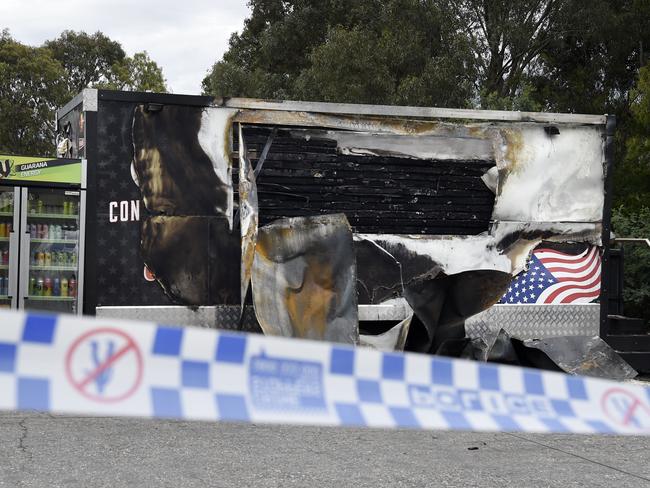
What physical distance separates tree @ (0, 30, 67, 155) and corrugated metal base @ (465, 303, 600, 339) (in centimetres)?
3809

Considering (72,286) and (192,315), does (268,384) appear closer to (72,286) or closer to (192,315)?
(192,315)

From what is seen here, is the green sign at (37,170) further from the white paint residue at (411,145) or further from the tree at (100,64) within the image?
the tree at (100,64)

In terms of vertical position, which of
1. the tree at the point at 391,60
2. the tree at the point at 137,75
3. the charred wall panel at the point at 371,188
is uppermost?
the tree at the point at 137,75

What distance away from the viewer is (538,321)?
29.3ft

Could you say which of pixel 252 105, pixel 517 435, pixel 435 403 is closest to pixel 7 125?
pixel 252 105

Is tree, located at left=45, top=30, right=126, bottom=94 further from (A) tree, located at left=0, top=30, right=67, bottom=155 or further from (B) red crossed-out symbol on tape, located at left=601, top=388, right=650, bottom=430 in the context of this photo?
(B) red crossed-out symbol on tape, located at left=601, top=388, right=650, bottom=430

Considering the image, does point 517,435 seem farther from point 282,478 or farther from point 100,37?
point 100,37

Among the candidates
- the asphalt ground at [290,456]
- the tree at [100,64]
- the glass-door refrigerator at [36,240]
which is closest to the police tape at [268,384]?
the asphalt ground at [290,456]

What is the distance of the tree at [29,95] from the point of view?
4362 cm

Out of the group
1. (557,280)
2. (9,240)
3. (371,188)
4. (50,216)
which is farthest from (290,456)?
(9,240)

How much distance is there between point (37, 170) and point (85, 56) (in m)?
43.8

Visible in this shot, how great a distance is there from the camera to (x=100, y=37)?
5094 centimetres

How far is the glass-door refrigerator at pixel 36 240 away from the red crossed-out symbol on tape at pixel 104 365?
20.5 ft

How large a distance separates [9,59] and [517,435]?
42540mm
